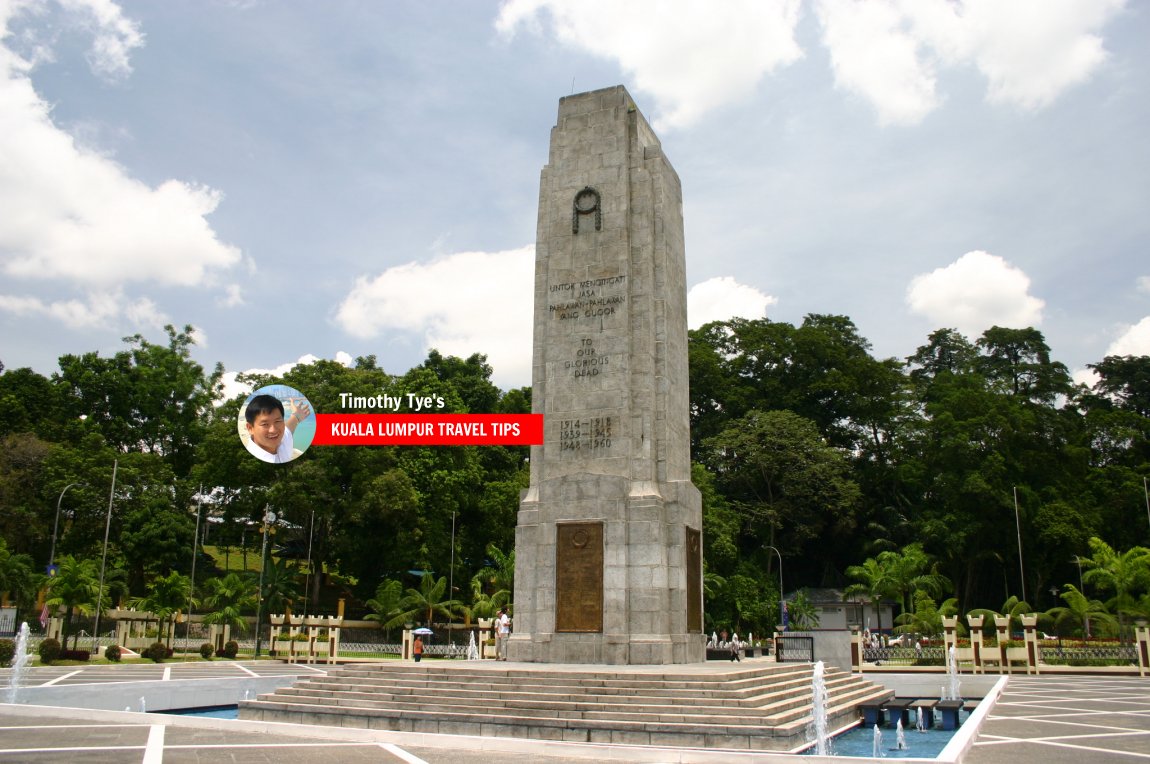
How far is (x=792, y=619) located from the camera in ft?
168

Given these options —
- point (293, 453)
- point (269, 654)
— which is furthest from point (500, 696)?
point (293, 453)

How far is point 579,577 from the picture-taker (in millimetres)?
17469

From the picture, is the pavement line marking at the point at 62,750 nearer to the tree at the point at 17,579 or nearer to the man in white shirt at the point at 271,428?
the man in white shirt at the point at 271,428

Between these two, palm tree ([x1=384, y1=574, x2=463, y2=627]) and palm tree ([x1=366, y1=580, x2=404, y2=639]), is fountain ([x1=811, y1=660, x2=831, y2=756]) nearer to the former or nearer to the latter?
palm tree ([x1=384, y1=574, x2=463, y2=627])

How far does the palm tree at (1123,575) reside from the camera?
39.0 metres

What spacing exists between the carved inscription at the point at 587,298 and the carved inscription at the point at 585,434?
2263mm

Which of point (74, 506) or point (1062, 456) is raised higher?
point (1062, 456)

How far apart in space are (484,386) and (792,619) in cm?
A: 2230

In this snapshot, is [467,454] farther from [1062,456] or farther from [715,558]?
[1062,456]

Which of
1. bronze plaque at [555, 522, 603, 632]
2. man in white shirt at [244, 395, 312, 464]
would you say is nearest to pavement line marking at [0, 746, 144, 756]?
bronze plaque at [555, 522, 603, 632]

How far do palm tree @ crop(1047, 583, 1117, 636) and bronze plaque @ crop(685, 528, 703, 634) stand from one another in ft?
90.7

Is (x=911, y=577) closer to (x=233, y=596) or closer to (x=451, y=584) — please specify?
(x=451, y=584)

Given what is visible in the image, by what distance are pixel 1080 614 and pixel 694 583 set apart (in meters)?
29.8

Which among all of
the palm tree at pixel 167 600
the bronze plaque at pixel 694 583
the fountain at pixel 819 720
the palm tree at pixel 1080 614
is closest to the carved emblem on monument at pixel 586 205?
the bronze plaque at pixel 694 583
